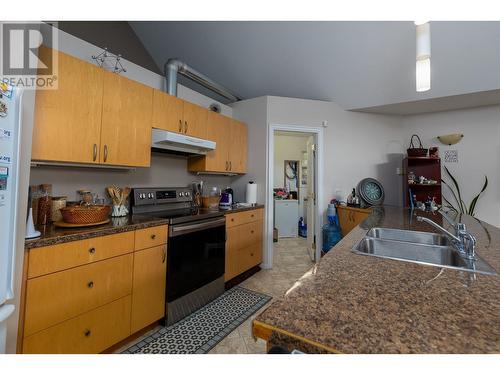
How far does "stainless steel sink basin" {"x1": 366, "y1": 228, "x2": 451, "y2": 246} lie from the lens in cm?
149

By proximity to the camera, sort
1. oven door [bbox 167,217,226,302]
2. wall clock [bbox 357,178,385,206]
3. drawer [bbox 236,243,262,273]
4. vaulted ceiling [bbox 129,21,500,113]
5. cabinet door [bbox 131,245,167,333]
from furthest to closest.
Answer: wall clock [bbox 357,178,385,206] < drawer [bbox 236,243,262,273] < vaulted ceiling [bbox 129,21,500,113] < oven door [bbox 167,217,226,302] < cabinet door [bbox 131,245,167,333]

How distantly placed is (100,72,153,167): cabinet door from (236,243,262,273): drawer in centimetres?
149

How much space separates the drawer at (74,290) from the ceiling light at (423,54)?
2.22m

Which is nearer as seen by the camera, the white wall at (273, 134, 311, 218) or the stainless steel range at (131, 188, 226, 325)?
the stainless steel range at (131, 188, 226, 325)

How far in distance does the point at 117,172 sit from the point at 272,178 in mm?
1908

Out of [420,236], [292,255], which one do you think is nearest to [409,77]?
[420,236]

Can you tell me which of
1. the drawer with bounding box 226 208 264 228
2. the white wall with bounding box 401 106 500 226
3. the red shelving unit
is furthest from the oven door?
the white wall with bounding box 401 106 500 226

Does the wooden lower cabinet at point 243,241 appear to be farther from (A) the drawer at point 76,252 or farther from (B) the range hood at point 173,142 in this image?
(A) the drawer at point 76,252

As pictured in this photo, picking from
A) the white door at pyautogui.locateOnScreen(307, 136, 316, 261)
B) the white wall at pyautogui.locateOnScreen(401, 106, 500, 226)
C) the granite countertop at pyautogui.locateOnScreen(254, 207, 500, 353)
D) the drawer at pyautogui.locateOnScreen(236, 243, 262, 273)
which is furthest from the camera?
the white door at pyautogui.locateOnScreen(307, 136, 316, 261)

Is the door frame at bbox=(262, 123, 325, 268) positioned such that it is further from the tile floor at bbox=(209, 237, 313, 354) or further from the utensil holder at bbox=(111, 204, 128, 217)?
the utensil holder at bbox=(111, 204, 128, 217)

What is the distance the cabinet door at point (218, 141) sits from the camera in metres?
A: 2.75

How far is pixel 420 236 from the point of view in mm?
1536
